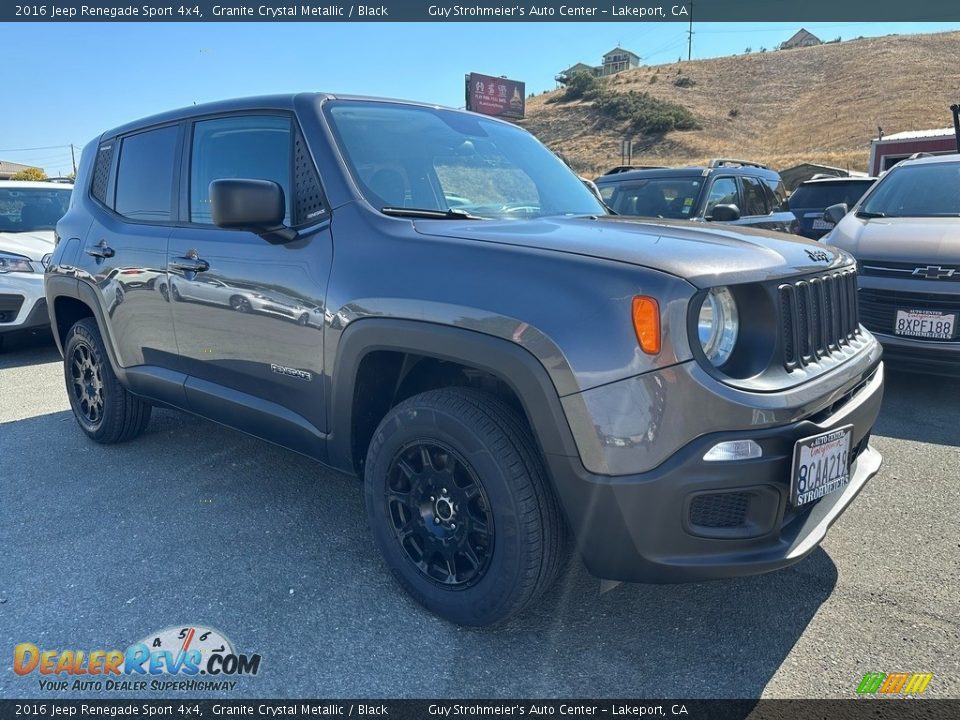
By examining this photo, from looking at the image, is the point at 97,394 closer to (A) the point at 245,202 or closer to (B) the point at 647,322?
(A) the point at 245,202

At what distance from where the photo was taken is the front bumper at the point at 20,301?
6.73 meters

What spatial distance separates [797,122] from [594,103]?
1502 centimetres

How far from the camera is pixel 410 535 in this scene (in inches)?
99.0

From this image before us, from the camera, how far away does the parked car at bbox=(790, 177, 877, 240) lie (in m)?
10.1

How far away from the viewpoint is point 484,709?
2.09 metres

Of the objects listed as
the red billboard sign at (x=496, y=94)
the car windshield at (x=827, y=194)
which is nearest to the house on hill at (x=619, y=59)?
the red billboard sign at (x=496, y=94)

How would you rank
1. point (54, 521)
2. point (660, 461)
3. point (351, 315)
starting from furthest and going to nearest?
point (54, 521)
point (351, 315)
point (660, 461)

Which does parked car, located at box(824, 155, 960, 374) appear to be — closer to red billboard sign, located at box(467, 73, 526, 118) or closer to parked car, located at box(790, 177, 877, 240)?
parked car, located at box(790, 177, 877, 240)

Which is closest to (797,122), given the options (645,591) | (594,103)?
(594,103)

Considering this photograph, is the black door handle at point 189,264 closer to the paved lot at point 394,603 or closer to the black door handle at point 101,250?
the black door handle at point 101,250

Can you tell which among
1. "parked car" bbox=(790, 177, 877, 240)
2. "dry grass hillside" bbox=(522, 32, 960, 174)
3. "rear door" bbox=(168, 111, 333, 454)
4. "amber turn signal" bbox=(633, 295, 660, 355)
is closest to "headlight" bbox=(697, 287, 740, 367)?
→ "amber turn signal" bbox=(633, 295, 660, 355)

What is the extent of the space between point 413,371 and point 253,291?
2.64 ft

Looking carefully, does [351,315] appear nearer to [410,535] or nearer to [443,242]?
[443,242]

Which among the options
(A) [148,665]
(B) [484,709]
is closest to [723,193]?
(B) [484,709]
